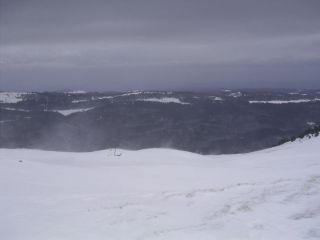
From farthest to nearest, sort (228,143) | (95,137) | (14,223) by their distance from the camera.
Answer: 1. (95,137)
2. (228,143)
3. (14,223)

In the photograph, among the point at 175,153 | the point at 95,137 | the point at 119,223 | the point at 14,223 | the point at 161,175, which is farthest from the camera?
the point at 95,137

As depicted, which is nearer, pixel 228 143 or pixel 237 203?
pixel 237 203

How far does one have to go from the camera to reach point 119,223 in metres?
16.2

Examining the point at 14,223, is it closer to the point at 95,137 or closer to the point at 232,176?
the point at 232,176

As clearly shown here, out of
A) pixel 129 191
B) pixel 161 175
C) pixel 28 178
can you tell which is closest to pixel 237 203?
pixel 129 191

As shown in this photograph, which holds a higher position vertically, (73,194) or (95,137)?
(73,194)

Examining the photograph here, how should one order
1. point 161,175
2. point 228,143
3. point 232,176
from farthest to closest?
point 228,143 < point 161,175 < point 232,176

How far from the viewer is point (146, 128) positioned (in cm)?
18525

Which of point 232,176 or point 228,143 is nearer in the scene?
point 232,176

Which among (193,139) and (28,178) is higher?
(28,178)

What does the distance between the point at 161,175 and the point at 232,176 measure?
5.40 m

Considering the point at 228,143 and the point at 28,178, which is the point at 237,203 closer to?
the point at 28,178

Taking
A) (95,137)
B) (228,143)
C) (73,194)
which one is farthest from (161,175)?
(95,137)

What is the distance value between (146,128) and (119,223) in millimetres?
169136
